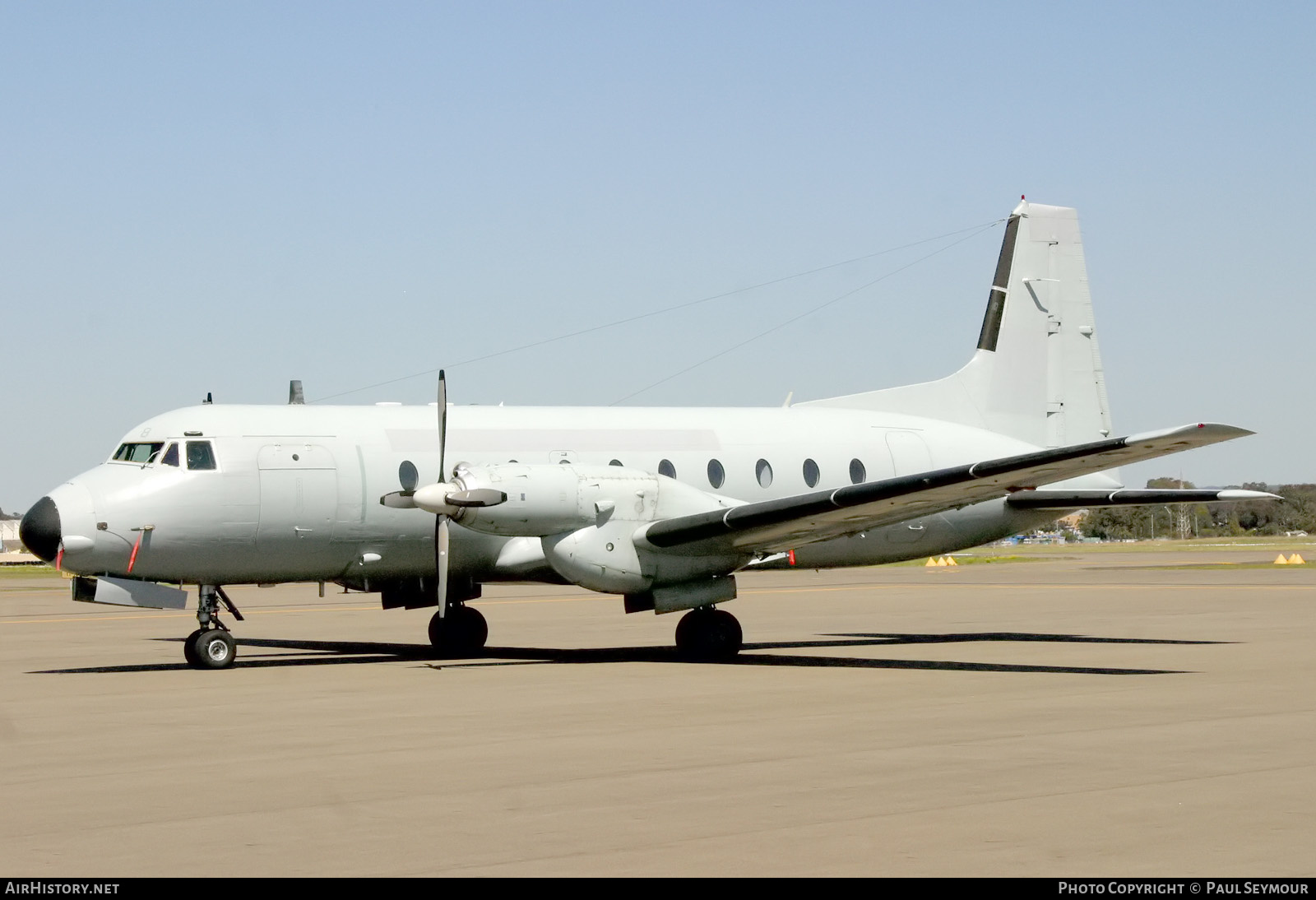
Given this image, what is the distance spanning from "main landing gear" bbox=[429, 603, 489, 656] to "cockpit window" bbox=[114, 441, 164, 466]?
13.7 ft

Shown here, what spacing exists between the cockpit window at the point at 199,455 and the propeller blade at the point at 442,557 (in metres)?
2.64

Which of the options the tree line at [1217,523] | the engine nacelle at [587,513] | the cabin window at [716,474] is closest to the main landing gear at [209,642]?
the engine nacelle at [587,513]

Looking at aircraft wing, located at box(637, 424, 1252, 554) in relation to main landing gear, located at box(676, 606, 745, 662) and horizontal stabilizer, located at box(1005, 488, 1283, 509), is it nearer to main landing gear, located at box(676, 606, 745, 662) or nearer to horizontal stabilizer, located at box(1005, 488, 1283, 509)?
main landing gear, located at box(676, 606, 745, 662)

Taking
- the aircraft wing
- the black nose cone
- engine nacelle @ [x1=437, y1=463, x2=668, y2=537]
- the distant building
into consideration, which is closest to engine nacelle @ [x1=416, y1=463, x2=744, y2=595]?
engine nacelle @ [x1=437, y1=463, x2=668, y2=537]

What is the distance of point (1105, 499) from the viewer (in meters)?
20.4

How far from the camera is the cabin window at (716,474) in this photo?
20.4m

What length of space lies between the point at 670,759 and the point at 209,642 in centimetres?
900

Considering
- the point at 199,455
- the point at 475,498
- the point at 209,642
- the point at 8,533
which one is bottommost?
the point at 209,642

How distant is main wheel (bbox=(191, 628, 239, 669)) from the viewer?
1744cm

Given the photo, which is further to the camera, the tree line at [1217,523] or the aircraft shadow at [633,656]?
the tree line at [1217,523]

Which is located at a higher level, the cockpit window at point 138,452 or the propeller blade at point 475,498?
the cockpit window at point 138,452

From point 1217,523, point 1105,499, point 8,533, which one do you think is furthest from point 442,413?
point 1217,523

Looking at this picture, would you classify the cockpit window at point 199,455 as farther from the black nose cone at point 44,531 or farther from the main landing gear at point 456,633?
the main landing gear at point 456,633

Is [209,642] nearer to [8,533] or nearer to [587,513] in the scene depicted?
[587,513]
